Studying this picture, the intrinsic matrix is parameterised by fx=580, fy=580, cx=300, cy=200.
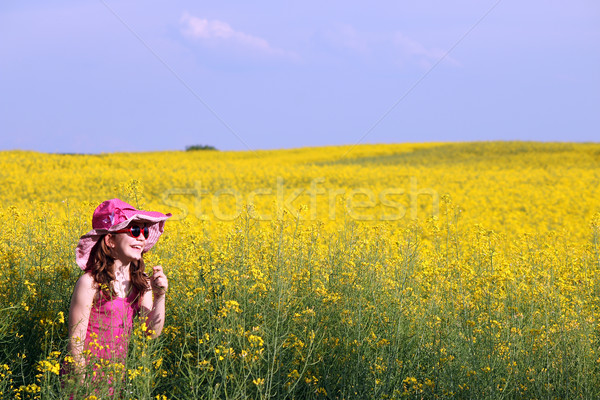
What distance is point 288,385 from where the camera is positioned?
357 centimetres

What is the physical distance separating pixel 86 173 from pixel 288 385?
68.5 feet

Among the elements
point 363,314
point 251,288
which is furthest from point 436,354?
point 251,288

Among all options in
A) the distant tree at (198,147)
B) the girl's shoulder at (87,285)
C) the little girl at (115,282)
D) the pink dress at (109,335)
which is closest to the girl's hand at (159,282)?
the little girl at (115,282)

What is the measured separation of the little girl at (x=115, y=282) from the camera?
363 centimetres

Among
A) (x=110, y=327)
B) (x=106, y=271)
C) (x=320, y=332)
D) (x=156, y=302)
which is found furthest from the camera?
(x=320, y=332)

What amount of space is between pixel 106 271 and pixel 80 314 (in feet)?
1.18

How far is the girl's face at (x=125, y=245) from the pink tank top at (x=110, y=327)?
281 mm

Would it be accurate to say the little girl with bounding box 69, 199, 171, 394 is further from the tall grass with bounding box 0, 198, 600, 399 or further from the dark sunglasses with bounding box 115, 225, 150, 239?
the tall grass with bounding box 0, 198, 600, 399

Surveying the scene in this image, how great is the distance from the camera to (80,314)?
358 centimetres

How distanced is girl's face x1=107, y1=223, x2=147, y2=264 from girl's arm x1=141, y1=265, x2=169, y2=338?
0.18 meters

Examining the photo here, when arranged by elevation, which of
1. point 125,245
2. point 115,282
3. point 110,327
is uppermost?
point 125,245

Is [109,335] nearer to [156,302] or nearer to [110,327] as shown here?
[110,327]

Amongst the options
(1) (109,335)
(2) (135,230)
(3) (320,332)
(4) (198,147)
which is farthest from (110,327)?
Result: (4) (198,147)

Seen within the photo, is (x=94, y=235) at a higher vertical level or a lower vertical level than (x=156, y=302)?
higher
